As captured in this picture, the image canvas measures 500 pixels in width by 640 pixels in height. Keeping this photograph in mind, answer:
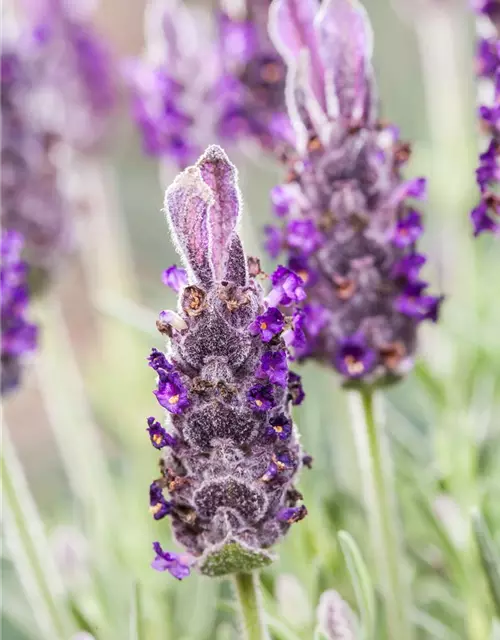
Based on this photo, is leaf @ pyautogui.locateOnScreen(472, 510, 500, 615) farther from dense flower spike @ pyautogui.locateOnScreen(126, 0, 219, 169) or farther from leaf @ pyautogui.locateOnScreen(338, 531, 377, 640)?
dense flower spike @ pyautogui.locateOnScreen(126, 0, 219, 169)

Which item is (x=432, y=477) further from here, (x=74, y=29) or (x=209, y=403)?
(x=74, y=29)

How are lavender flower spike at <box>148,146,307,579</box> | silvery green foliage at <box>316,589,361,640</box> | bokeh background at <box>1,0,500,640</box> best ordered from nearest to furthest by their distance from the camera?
1. lavender flower spike at <box>148,146,307,579</box>
2. silvery green foliage at <box>316,589,361,640</box>
3. bokeh background at <box>1,0,500,640</box>

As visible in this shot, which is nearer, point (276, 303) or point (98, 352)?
point (276, 303)

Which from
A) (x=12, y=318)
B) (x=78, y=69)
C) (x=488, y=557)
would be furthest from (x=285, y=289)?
(x=78, y=69)

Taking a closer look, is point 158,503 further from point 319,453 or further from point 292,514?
point 319,453

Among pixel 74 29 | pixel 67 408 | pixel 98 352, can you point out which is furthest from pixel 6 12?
pixel 98 352

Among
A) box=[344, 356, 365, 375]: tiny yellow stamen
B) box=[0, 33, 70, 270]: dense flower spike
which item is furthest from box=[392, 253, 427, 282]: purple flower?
box=[0, 33, 70, 270]: dense flower spike

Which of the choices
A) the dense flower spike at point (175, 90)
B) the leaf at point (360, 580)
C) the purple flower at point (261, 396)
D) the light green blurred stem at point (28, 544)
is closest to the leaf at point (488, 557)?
the leaf at point (360, 580)
